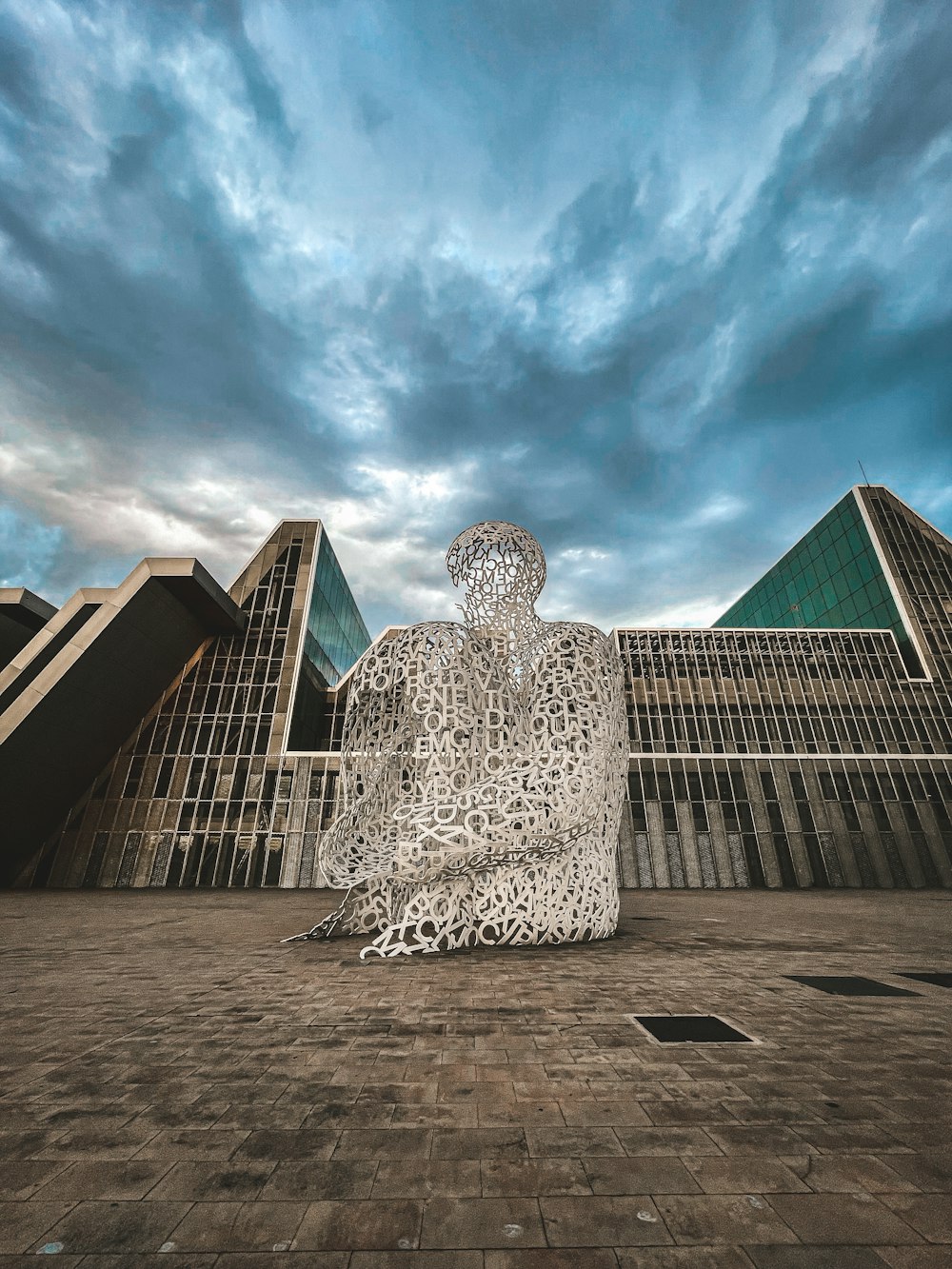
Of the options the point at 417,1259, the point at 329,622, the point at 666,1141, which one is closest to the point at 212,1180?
the point at 417,1259

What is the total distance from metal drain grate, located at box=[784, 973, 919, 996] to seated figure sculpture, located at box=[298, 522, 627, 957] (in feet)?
9.43

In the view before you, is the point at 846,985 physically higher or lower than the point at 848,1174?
higher

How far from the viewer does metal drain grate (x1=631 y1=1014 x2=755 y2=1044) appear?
4.23m

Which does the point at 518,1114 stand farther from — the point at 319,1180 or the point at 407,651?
the point at 407,651

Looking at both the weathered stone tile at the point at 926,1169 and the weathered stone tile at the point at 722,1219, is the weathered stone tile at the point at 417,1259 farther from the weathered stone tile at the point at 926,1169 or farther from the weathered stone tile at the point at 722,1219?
the weathered stone tile at the point at 926,1169

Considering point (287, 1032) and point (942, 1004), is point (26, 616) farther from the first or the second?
point (942, 1004)

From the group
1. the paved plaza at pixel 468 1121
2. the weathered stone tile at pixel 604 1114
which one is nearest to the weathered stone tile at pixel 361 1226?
the paved plaza at pixel 468 1121

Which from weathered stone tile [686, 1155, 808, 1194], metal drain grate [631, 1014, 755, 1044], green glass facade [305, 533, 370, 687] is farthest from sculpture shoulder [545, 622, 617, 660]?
green glass facade [305, 533, 370, 687]

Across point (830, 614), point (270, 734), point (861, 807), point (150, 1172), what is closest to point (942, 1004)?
point (150, 1172)

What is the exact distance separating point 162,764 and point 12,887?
19.8ft

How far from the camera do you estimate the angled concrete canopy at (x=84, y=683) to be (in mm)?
17531

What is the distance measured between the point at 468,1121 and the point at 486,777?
5.00 meters

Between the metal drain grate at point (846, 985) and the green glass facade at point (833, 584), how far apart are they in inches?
1085

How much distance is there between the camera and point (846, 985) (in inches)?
235
